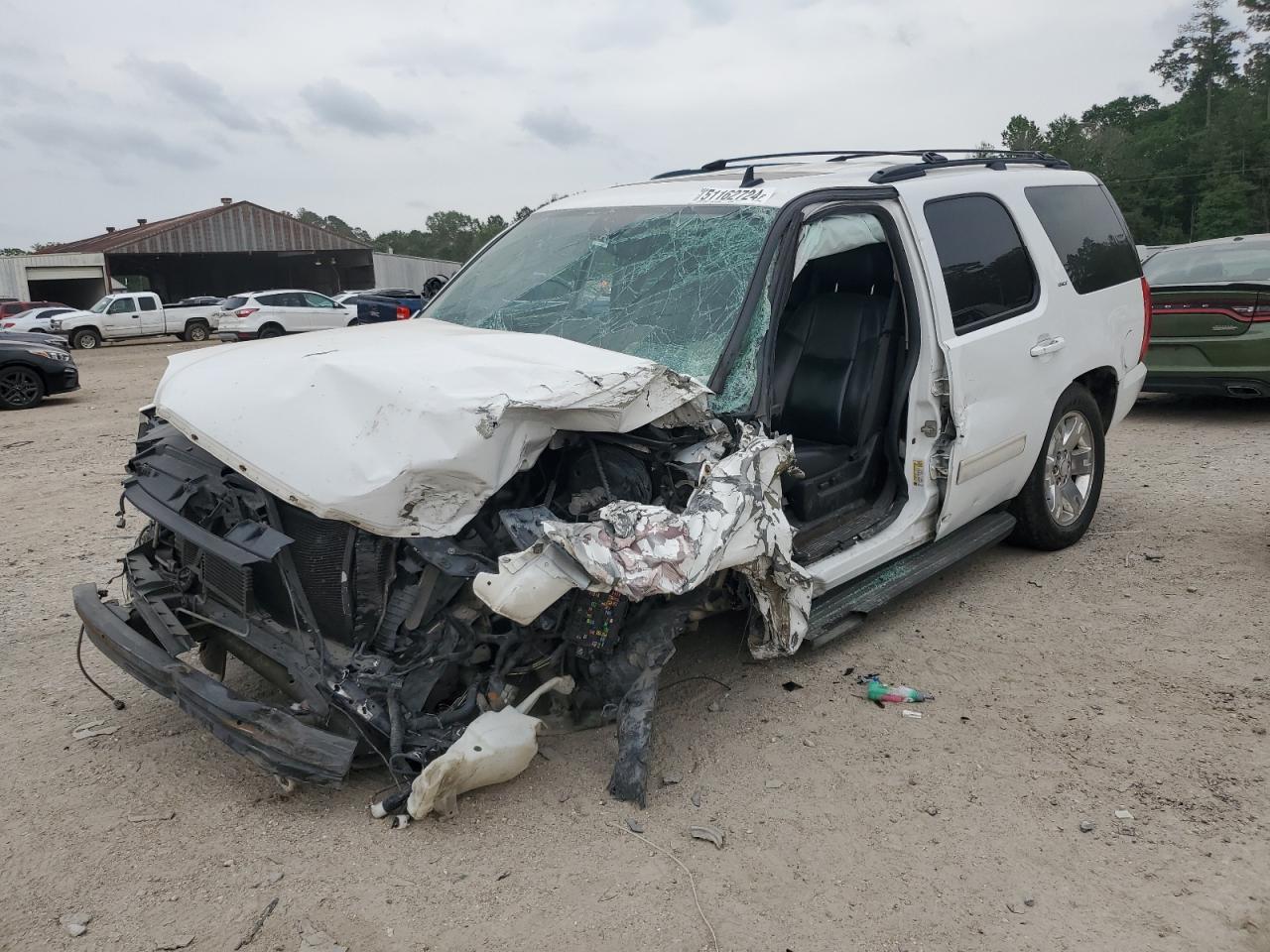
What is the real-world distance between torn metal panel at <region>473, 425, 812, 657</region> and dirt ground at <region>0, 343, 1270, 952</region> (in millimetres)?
513

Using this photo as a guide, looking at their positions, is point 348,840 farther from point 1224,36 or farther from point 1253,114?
point 1224,36

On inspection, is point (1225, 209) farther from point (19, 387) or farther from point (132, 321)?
point (19, 387)

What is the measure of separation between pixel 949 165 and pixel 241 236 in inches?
1648

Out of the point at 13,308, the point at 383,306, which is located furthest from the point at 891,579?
the point at 13,308

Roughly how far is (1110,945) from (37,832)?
121 inches

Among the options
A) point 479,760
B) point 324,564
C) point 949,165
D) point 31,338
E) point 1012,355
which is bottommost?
point 479,760

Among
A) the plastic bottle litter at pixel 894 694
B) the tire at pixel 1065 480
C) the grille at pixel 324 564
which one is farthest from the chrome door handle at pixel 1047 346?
the grille at pixel 324 564

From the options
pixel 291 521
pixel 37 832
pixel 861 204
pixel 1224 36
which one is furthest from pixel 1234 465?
pixel 1224 36

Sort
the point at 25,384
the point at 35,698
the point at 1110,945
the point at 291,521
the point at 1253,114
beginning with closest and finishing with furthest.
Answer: the point at 1110,945
the point at 291,521
the point at 35,698
the point at 25,384
the point at 1253,114

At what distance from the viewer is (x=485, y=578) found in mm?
→ 2756

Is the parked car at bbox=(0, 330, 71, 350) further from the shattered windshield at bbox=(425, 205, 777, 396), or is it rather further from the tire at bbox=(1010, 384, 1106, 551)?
the tire at bbox=(1010, 384, 1106, 551)

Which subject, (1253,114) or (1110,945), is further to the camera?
(1253,114)

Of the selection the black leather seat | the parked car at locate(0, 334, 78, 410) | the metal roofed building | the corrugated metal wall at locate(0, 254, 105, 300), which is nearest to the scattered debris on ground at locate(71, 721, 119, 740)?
the black leather seat

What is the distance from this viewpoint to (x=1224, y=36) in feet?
196
